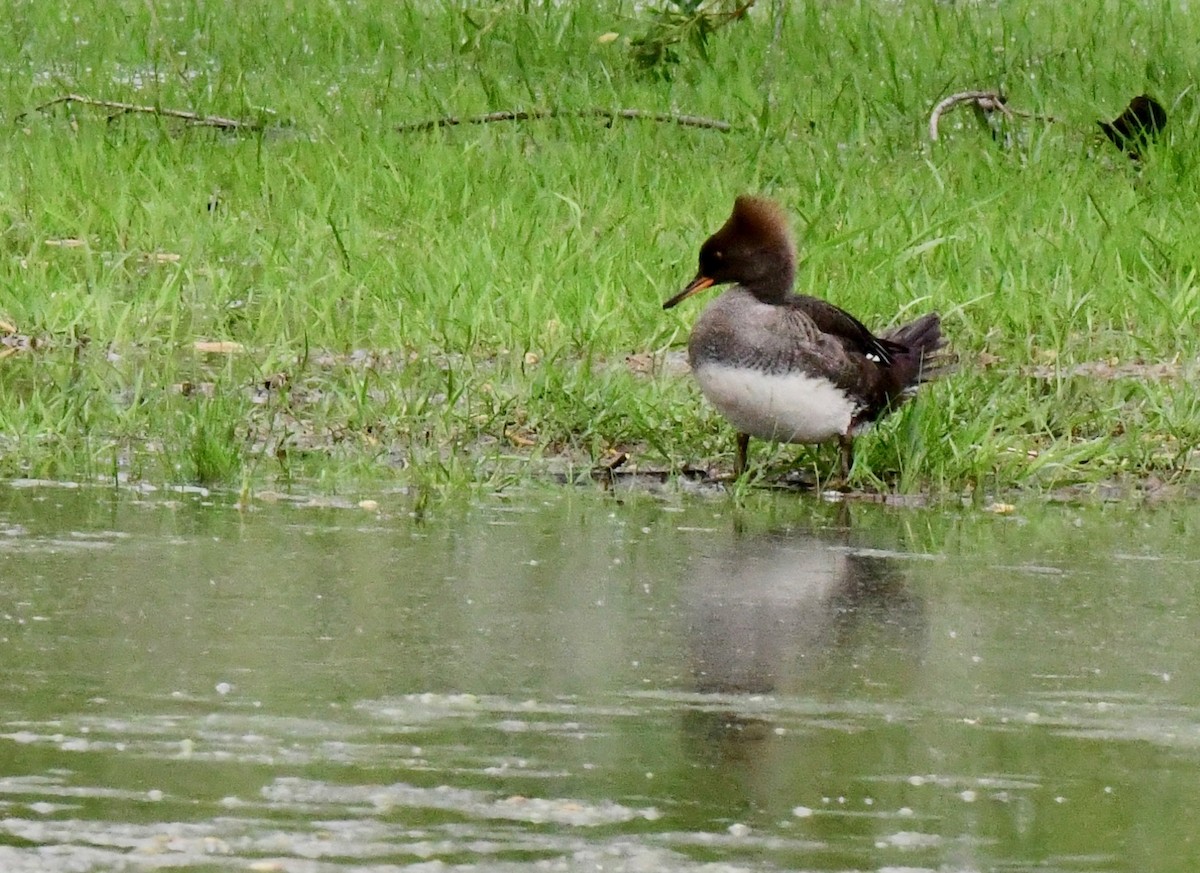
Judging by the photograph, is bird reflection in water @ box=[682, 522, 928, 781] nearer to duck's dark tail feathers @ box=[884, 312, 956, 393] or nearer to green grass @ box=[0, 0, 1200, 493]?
green grass @ box=[0, 0, 1200, 493]

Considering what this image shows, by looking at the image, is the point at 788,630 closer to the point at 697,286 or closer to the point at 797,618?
the point at 797,618

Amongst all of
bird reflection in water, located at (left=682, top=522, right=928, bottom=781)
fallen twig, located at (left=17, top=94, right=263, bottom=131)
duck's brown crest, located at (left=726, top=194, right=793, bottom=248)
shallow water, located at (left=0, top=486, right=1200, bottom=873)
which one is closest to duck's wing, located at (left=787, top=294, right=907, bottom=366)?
duck's brown crest, located at (left=726, top=194, right=793, bottom=248)

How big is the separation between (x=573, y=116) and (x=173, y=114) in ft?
5.82

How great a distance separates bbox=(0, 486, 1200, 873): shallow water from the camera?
349 cm

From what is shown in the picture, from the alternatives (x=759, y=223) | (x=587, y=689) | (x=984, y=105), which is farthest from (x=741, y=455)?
(x=984, y=105)

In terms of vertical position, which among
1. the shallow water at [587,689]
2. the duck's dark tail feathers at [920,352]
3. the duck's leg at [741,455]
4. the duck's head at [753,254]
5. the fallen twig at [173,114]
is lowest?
the shallow water at [587,689]

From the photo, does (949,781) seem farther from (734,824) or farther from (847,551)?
(847,551)

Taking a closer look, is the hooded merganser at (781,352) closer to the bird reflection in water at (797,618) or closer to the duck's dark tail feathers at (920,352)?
the duck's dark tail feathers at (920,352)

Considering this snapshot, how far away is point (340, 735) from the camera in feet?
13.1

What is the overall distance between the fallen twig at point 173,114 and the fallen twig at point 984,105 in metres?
3.04

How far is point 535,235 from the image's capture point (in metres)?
9.12

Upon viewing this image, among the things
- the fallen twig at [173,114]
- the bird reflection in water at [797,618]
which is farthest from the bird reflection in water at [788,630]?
the fallen twig at [173,114]

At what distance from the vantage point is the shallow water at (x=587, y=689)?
3.49 meters

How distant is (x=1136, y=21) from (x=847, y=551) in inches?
323
